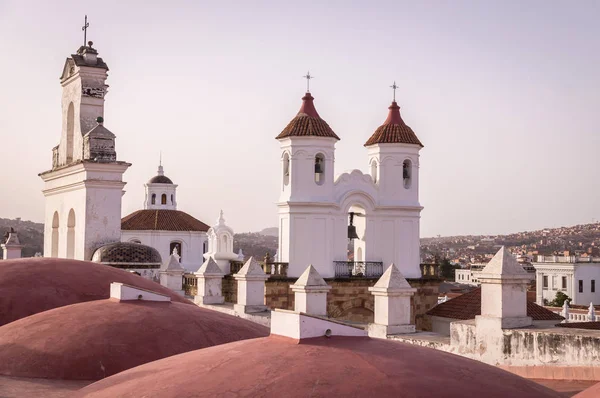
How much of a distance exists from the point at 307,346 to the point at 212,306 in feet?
28.9

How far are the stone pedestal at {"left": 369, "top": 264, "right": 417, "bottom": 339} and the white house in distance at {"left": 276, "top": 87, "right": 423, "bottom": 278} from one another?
49.1 ft

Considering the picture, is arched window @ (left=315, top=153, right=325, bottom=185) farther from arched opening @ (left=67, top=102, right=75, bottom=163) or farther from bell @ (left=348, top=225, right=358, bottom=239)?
arched opening @ (left=67, top=102, right=75, bottom=163)

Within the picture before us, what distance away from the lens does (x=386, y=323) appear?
9391 mm

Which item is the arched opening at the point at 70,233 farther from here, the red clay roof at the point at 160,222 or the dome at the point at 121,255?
the red clay roof at the point at 160,222

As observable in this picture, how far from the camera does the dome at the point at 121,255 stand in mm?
12039

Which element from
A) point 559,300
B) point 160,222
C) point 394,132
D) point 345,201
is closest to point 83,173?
point 345,201

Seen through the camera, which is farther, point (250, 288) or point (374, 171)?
point (374, 171)

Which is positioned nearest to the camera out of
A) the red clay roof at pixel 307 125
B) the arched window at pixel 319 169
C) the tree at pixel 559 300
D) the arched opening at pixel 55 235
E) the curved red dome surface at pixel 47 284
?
the curved red dome surface at pixel 47 284

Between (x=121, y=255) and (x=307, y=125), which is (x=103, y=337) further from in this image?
(x=307, y=125)

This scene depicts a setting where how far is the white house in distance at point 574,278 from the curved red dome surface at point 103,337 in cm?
4470

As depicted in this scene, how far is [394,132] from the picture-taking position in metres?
26.2

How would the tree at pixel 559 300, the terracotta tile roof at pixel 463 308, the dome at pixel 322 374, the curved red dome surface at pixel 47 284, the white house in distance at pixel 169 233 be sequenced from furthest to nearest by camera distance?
1. the tree at pixel 559 300
2. the white house in distance at pixel 169 233
3. the terracotta tile roof at pixel 463 308
4. the curved red dome surface at pixel 47 284
5. the dome at pixel 322 374

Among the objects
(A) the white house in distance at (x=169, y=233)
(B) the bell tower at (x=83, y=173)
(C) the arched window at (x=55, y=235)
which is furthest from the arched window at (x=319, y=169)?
(A) the white house in distance at (x=169, y=233)

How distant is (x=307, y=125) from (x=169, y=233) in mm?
20812
